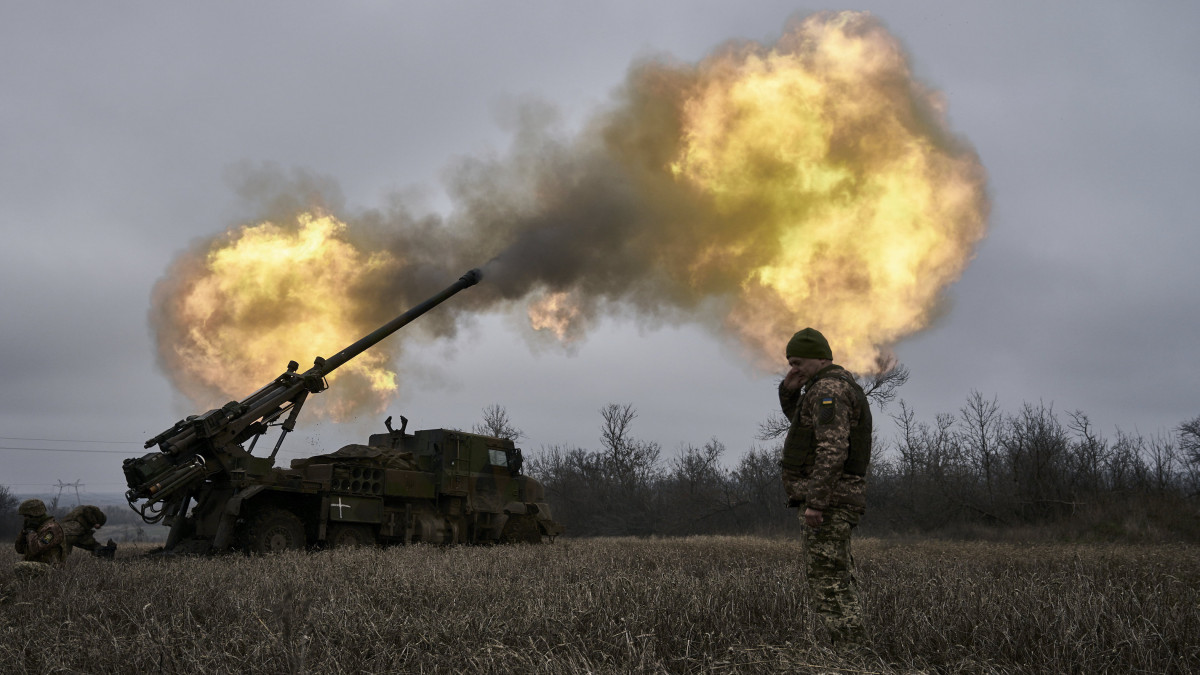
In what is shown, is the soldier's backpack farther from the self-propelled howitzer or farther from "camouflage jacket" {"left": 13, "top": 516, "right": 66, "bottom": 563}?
the self-propelled howitzer

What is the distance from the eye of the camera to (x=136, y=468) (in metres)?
11.9

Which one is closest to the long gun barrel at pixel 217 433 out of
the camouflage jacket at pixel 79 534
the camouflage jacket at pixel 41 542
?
the camouflage jacket at pixel 79 534

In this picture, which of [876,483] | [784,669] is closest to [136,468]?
[784,669]

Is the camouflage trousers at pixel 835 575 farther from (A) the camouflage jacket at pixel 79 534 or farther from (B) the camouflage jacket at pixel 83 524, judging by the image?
(A) the camouflage jacket at pixel 79 534

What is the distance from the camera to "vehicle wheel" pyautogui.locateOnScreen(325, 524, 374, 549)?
13.6 m

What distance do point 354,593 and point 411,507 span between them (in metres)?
9.30

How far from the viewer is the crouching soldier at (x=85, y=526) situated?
11.4m

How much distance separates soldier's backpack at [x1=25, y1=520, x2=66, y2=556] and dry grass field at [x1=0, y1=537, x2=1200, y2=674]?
1.50 metres

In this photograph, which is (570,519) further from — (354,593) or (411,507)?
(354,593)

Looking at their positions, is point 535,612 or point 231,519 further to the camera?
point 231,519

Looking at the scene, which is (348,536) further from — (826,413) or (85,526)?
(826,413)

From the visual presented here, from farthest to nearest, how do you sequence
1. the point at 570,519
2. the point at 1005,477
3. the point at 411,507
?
the point at 570,519 < the point at 1005,477 < the point at 411,507

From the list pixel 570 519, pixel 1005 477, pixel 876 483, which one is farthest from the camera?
pixel 570 519

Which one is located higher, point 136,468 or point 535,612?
point 136,468
